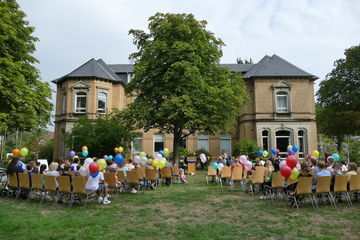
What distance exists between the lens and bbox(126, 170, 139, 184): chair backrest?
953 cm

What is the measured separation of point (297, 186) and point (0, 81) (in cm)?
1599

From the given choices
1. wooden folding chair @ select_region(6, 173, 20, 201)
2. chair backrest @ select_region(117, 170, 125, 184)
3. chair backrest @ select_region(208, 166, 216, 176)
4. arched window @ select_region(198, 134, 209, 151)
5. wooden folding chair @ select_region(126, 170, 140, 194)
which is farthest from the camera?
arched window @ select_region(198, 134, 209, 151)

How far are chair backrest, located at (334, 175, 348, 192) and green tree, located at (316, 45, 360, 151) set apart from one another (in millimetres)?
16795

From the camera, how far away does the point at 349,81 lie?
2416 cm

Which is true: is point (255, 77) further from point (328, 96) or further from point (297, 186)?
point (297, 186)

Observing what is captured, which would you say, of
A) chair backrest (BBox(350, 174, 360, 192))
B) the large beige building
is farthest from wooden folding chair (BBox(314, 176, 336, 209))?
the large beige building

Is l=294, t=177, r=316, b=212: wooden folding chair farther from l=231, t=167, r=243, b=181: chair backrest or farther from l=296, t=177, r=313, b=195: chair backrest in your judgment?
l=231, t=167, r=243, b=181: chair backrest

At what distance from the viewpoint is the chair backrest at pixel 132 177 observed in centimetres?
953

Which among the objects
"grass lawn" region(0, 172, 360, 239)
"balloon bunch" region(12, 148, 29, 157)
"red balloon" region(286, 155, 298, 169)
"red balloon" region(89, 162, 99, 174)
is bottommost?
"grass lawn" region(0, 172, 360, 239)

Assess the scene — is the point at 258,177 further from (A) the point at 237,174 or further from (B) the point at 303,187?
(B) the point at 303,187

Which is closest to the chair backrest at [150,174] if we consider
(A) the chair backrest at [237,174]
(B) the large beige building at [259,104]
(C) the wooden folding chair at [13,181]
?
(A) the chair backrest at [237,174]

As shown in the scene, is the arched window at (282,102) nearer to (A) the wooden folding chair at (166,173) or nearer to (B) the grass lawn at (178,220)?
(A) the wooden folding chair at (166,173)

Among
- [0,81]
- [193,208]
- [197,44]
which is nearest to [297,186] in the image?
[193,208]

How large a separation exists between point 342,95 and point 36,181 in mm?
23898
